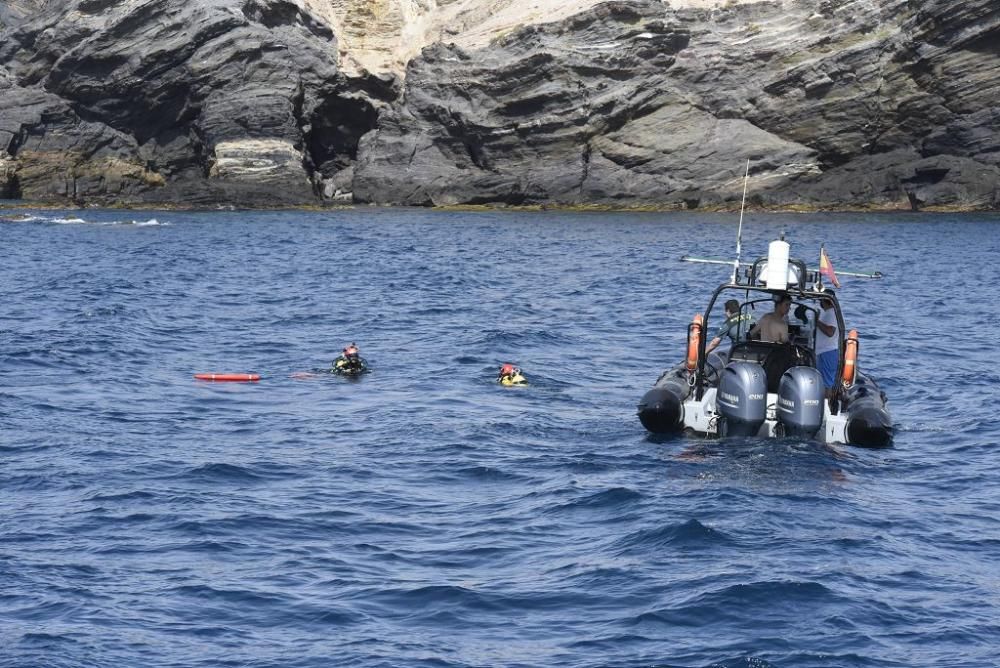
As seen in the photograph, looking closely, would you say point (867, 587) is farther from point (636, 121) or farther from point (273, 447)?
point (636, 121)

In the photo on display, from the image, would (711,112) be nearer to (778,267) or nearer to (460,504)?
(778,267)

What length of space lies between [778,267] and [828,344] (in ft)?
4.66

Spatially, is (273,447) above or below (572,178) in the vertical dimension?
below

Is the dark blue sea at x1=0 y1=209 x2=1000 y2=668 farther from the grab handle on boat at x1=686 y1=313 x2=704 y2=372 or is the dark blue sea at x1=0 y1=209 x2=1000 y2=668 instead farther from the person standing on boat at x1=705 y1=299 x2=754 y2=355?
the person standing on boat at x1=705 y1=299 x2=754 y2=355

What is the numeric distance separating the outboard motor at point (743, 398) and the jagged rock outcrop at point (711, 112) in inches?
2317

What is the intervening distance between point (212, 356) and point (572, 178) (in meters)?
55.3

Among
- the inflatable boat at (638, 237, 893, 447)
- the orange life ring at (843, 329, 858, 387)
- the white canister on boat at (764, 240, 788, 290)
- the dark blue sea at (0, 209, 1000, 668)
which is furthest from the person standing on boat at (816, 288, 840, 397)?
the dark blue sea at (0, 209, 1000, 668)

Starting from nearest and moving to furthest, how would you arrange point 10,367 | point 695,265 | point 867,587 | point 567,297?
point 867,587, point 10,367, point 567,297, point 695,265

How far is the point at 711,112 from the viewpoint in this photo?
7862 centimetres

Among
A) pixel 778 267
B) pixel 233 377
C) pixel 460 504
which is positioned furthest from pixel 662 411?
pixel 233 377

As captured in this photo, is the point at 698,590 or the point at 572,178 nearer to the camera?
the point at 698,590

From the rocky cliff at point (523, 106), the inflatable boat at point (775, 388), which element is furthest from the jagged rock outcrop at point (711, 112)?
the inflatable boat at point (775, 388)

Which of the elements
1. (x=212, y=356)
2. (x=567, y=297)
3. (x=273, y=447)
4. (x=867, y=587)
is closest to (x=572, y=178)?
(x=567, y=297)

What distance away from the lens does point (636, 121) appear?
79188 mm
